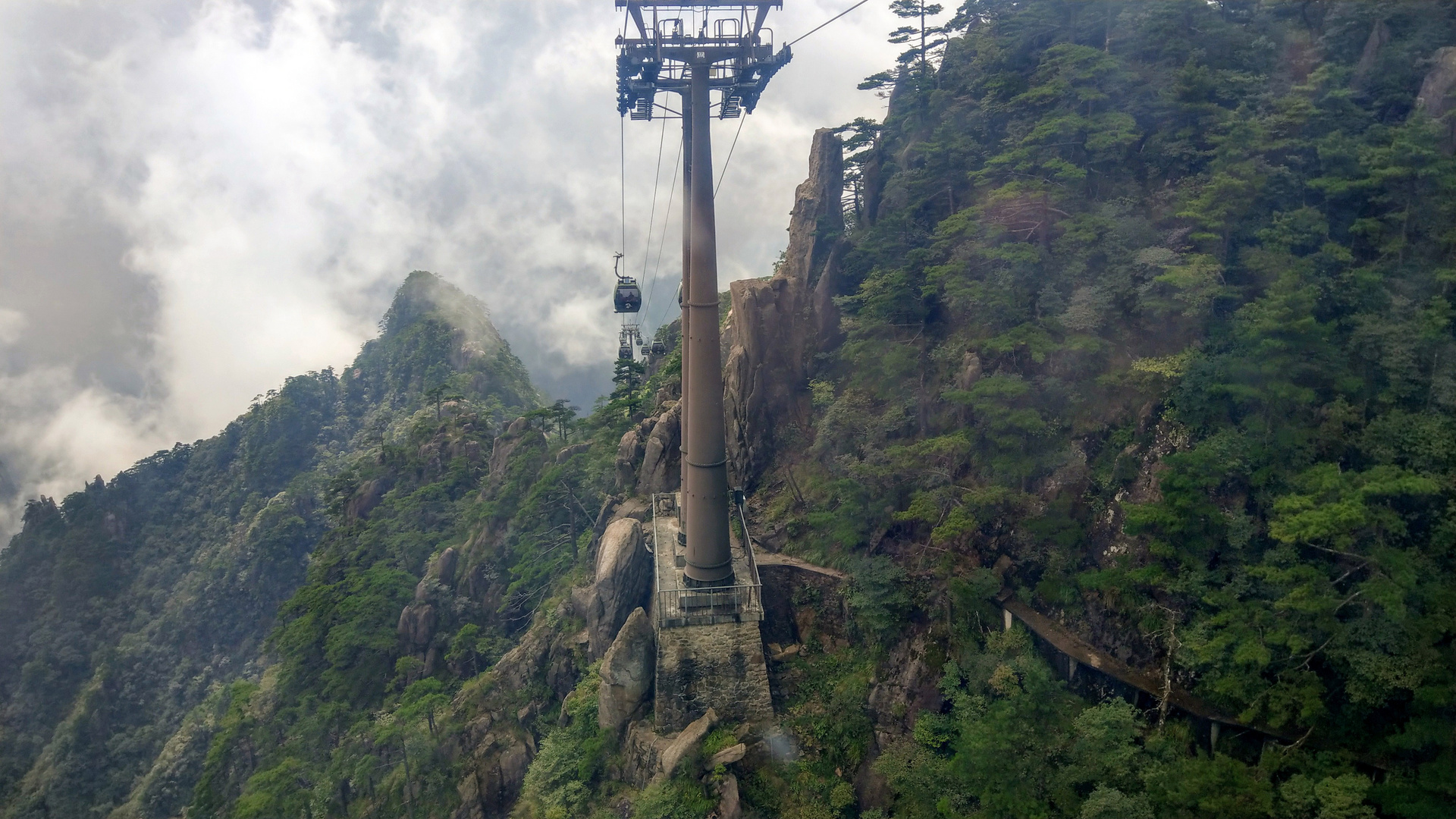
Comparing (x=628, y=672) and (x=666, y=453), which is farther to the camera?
(x=666, y=453)

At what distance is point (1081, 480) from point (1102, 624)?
12.5ft

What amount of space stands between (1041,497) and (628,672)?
1303 centimetres

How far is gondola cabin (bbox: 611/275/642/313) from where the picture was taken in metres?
31.9

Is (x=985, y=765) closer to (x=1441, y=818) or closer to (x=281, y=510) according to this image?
(x=1441, y=818)

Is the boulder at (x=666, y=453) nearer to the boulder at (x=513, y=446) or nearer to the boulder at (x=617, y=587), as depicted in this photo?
the boulder at (x=617, y=587)

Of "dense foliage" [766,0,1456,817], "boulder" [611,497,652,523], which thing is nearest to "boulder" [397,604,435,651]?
"boulder" [611,497,652,523]

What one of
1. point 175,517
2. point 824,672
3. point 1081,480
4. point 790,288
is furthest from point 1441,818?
point 175,517

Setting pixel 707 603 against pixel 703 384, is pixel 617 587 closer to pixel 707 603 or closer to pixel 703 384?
pixel 707 603

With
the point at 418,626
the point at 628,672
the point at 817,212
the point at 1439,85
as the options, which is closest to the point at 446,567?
the point at 418,626

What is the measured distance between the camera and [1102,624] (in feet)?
58.6

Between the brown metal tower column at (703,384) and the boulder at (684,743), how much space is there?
159 inches

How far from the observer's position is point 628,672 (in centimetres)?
2170

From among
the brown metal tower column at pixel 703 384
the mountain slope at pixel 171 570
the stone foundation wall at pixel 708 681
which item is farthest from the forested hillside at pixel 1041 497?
the mountain slope at pixel 171 570

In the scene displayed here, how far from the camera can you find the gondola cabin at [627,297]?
31.9 m
